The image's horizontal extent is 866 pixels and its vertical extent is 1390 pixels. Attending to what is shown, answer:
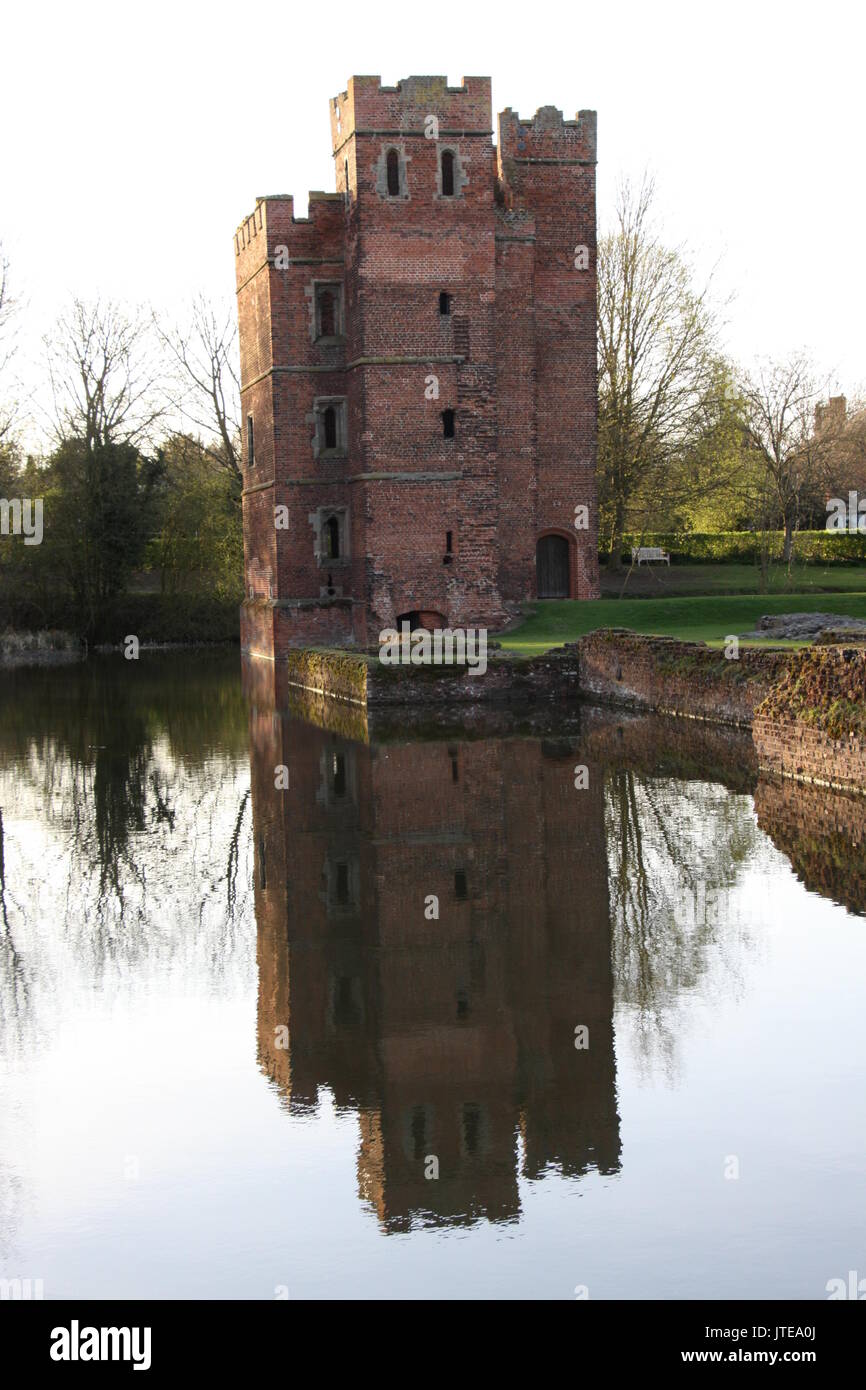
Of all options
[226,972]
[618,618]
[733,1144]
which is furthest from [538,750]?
[618,618]

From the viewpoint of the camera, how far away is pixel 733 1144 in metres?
6.38

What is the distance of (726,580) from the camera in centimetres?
5481

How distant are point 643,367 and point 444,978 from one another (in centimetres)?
4081

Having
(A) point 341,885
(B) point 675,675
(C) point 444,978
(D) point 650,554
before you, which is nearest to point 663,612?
(B) point 675,675

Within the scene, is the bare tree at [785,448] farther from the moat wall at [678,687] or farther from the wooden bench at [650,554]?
the moat wall at [678,687]

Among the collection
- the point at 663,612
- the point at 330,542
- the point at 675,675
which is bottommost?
the point at 675,675

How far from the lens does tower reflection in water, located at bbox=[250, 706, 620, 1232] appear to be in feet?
21.1

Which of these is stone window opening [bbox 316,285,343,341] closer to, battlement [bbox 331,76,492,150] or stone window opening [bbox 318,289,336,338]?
stone window opening [bbox 318,289,336,338]

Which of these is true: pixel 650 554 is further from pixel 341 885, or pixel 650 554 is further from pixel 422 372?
pixel 341 885

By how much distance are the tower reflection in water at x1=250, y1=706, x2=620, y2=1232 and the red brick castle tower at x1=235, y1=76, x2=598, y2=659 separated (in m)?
18.0

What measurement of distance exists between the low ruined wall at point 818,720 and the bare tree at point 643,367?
30.1 m

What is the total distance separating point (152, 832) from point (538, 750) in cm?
603

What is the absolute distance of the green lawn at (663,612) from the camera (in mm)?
34219
